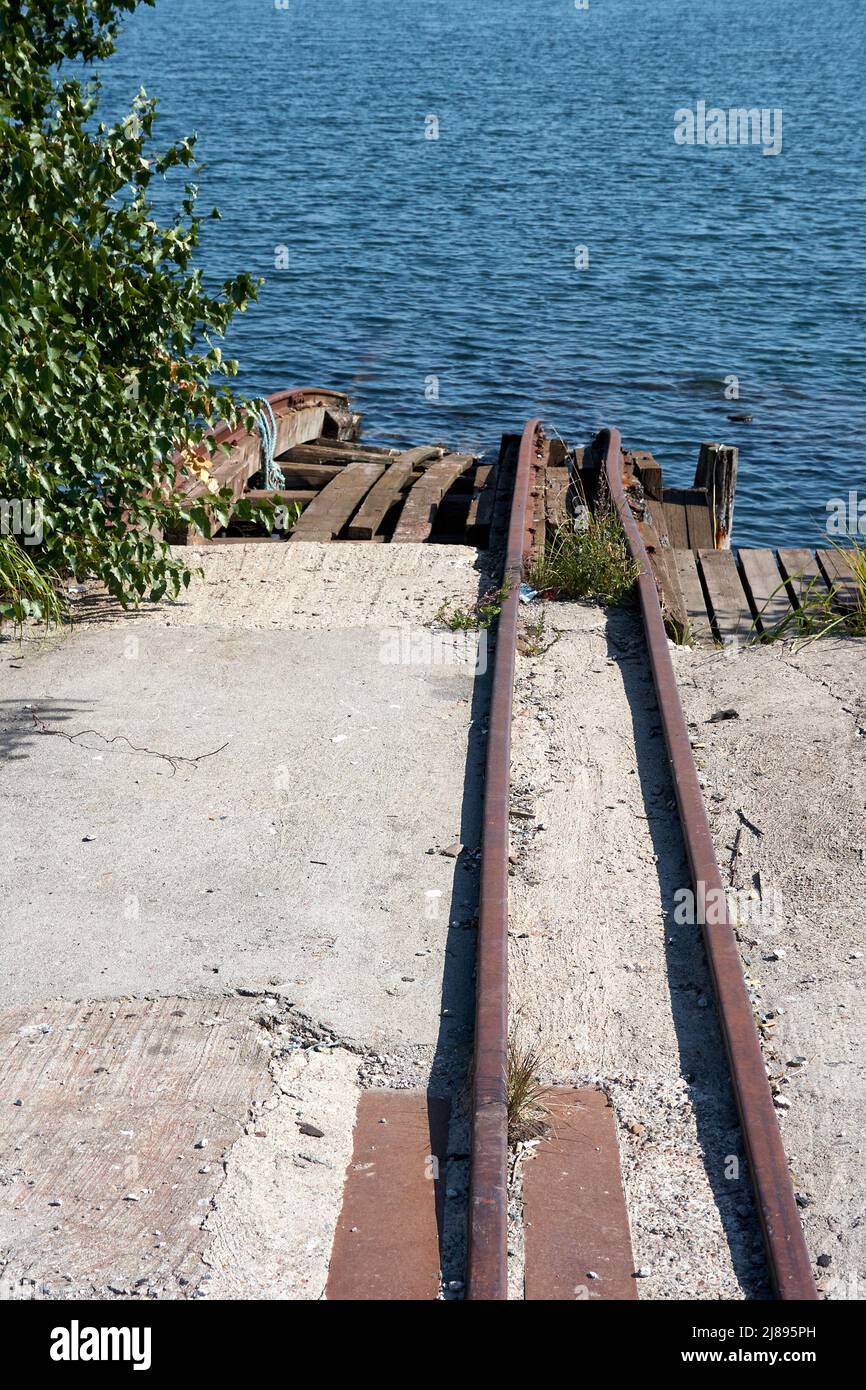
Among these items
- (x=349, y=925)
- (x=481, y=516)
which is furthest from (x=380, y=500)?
(x=349, y=925)

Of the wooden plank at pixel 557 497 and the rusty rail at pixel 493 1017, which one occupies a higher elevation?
the wooden plank at pixel 557 497

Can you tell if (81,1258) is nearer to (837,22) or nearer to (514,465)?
(514,465)

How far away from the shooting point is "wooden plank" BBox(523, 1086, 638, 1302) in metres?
3.65

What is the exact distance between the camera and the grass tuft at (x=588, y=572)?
843 centimetres

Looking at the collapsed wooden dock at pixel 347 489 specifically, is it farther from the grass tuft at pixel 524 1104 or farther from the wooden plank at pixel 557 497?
the grass tuft at pixel 524 1104

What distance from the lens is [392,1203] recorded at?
3.95 metres

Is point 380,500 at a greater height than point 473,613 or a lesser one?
greater

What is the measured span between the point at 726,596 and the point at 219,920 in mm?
5618

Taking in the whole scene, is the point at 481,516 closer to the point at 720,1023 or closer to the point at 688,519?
the point at 688,519

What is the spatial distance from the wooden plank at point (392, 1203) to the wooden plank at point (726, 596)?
17.6ft

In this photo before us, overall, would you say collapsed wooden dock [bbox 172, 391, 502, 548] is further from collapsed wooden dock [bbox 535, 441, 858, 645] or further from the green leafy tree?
collapsed wooden dock [bbox 535, 441, 858, 645]

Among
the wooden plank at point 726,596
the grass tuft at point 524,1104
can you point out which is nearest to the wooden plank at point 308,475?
the wooden plank at point 726,596

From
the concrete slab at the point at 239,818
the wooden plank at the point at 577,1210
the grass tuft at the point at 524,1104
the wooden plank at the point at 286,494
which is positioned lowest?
the wooden plank at the point at 577,1210
